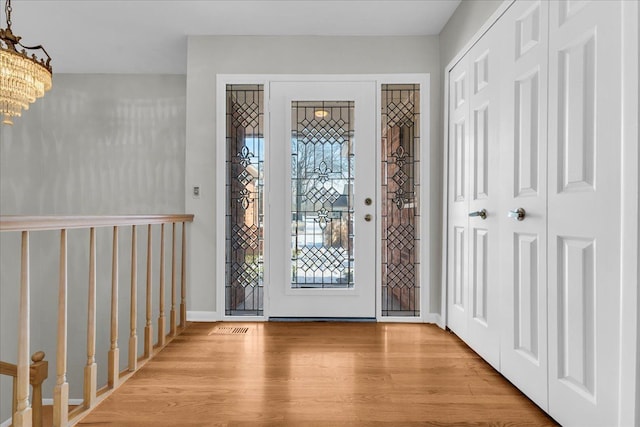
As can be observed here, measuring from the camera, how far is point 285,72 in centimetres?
315

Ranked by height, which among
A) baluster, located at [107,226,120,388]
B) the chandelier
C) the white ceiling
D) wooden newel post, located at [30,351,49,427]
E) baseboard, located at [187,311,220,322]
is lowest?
wooden newel post, located at [30,351,49,427]

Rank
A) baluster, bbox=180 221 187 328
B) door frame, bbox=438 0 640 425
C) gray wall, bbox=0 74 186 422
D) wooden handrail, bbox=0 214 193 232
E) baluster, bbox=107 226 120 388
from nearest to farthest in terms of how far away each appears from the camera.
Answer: door frame, bbox=438 0 640 425 → wooden handrail, bbox=0 214 193 232 → baluster, bbox=107 226 120 388 → baluster, bbox=180 221 187 328 → gray wall, bbox=0 74 186 422

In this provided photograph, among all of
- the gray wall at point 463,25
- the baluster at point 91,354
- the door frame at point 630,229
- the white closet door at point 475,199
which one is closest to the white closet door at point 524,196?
the white closet door at point 475,199

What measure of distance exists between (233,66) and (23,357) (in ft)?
8.24

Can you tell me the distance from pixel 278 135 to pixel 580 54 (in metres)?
2.17

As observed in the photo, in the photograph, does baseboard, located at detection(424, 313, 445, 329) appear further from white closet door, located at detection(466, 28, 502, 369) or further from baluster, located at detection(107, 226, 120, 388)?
baluster, located at detection(107, 226, 120, 388)

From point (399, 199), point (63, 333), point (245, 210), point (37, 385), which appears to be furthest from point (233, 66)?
point (37, 385)

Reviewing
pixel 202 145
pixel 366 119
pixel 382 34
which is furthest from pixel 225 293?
pixel 382 34

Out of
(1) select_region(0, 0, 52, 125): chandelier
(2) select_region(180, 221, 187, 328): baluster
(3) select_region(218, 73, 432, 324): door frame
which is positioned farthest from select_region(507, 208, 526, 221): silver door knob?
(1) select_region(0, 0, 52, 125): chandelier

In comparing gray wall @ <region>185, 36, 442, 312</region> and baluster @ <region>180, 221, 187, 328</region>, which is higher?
gray wall @ <region>185, 36, 442, 312</region>

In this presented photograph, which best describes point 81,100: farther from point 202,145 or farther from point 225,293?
point 225,293

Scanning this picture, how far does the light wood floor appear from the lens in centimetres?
164

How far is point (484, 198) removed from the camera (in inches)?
89.7

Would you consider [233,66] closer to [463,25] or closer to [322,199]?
[322,199]
